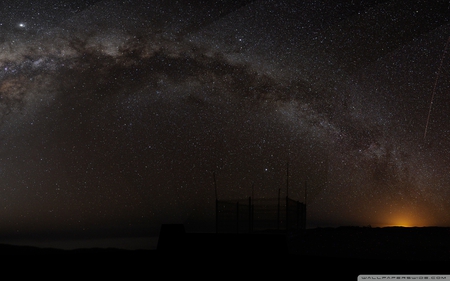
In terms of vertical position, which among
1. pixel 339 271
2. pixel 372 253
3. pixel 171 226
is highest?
pixel 171 226

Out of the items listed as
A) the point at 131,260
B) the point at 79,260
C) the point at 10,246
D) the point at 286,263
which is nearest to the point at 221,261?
the point at 286,263

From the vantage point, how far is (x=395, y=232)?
21438 mm

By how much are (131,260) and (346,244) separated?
A: 487 inches

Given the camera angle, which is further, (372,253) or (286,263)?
(372,253)

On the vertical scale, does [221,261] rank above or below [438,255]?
above

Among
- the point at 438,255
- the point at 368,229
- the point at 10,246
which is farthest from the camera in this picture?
the point at 10,246

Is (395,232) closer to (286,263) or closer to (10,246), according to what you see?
(286,263)

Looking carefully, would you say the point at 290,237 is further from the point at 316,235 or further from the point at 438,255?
the point at 438,255

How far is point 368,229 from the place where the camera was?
22594 millimetres

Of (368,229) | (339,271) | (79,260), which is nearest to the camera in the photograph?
(339,271)

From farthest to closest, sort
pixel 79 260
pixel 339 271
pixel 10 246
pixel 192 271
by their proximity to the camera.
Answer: pixel 10 246 → pixel 79 260 → pixel 339 271 → pixel 192 271

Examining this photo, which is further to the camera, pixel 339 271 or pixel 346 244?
pixel 346 244

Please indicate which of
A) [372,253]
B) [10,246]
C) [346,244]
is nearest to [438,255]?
[372,253]

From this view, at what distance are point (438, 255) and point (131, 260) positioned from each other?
12544mm
